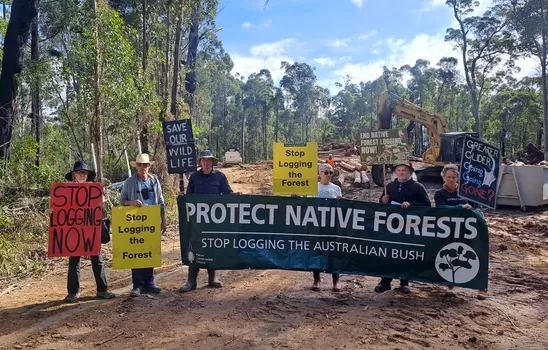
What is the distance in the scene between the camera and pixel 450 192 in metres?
5.76

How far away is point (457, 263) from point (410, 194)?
1014 millimetres

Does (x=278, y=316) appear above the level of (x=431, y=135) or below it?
below

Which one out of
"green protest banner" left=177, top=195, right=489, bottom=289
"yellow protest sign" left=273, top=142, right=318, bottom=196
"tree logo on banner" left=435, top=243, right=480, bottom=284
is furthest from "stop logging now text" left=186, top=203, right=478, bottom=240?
"yellow protest sign" left=273, top=142, right=318, bottom=196

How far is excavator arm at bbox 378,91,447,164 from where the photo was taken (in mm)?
18141

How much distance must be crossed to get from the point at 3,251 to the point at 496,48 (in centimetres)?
3819

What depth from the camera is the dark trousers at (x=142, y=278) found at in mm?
5723

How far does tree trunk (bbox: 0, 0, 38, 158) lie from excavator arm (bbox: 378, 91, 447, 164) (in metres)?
13.2

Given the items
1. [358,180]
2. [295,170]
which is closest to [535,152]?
[358,180]

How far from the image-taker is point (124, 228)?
5602mm

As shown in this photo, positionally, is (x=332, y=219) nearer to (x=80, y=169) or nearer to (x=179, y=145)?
(x=80, y=169)

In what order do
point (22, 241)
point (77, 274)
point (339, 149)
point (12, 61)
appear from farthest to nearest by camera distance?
point (339, 149) → point (12, 61) → point (22, 241) → point (77, 274)

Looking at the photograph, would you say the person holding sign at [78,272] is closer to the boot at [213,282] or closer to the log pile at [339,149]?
the boot at [213,282]

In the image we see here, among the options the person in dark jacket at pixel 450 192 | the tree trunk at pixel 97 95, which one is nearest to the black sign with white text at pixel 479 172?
the person in dark jacket at pixel 450 192

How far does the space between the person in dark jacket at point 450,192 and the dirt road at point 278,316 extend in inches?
46.2
